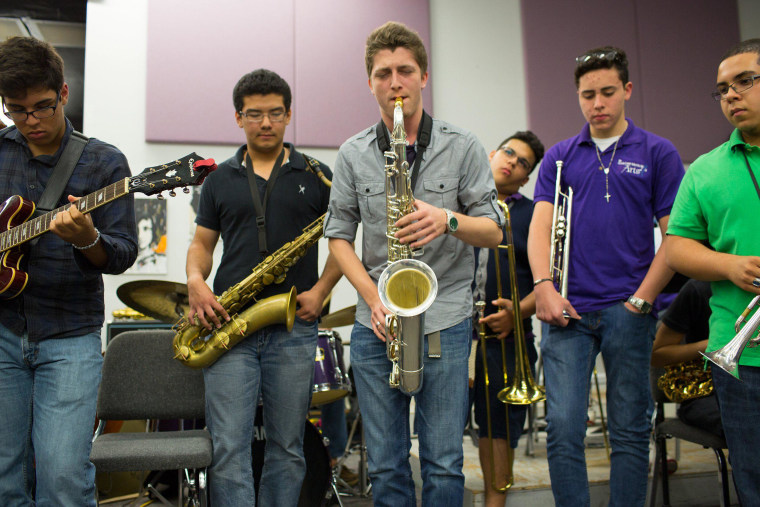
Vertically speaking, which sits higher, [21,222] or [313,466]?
[21,222]


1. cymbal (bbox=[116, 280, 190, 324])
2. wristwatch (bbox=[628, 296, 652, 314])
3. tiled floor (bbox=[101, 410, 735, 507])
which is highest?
cymbal (bbox=[116, 280, 190, 324])

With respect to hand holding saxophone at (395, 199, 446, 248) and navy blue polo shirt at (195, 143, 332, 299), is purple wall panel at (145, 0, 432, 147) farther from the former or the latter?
hand holding saxophone at (395, 199, 446, 248)

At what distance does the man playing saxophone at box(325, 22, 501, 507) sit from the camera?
7.06ft

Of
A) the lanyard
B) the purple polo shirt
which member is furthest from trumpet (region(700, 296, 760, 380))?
the lanyard

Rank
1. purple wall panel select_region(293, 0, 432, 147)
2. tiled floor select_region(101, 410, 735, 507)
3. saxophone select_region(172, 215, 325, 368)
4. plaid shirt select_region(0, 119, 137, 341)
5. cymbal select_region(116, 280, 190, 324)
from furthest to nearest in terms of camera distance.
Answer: purple wall panel select_region(293, 0, 432, 147) → cymbal select_region(116, 280, 190, 324) → tiled floor select_region(101, 410, 735, 507) → saxophone select_region(172, 215, 325, 368) → plaid shirt select_region(0, 119, 137, 341)

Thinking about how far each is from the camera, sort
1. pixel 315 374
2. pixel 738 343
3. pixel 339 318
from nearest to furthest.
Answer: pixel 738 343
pixel 315 374
pixel 339 318

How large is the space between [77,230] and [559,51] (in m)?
5.24

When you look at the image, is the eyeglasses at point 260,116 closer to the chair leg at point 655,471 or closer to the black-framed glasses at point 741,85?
the black-framed glasses at point 741,85

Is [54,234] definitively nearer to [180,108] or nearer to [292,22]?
[180,108]

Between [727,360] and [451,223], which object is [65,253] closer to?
[451,223]

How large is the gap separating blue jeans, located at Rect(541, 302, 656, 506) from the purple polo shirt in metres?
0.11

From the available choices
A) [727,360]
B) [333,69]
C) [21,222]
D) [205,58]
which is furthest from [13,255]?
[333,69]

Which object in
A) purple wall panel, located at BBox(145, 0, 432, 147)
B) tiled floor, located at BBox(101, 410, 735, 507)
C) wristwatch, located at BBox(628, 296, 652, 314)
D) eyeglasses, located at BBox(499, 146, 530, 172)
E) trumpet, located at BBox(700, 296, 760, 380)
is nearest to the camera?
trumpet, located at BBox(700, 296, 760, 380)

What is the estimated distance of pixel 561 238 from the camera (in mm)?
2785
